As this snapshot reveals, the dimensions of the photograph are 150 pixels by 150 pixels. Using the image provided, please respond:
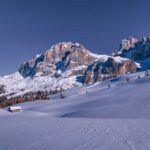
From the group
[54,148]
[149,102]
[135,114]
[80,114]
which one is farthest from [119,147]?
[80,114]

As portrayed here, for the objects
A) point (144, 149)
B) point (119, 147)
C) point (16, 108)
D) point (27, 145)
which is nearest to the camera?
point (144, 149)

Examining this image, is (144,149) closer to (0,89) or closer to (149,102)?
(149,102)

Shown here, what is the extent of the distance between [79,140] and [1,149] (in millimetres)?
6311

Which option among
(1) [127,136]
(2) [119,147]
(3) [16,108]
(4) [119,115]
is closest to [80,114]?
(4) [119,115]

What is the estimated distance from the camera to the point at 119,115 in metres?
43.8

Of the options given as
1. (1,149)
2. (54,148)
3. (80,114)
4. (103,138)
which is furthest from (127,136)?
(80,114)

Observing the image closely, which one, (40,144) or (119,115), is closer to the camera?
(40,144)

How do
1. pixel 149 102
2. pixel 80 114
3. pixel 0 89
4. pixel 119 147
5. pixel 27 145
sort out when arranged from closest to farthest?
1. pixel 119 147
2. pixel 27 145
3. pixel 149 102
4. pixel 80 114
5. pixel 0 89

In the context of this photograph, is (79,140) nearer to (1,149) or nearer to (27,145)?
(27,145)

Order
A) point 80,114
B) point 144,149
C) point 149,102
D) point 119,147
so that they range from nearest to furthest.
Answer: point 144,149 < point 119,147 < point 149,102 < point 80,114

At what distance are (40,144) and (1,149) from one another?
307 centimetres

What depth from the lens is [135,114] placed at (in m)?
41.8

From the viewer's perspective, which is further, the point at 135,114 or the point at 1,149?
the point at 135,114

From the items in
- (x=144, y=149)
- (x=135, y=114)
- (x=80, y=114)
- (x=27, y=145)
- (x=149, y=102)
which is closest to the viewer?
(x=144, y=149)
